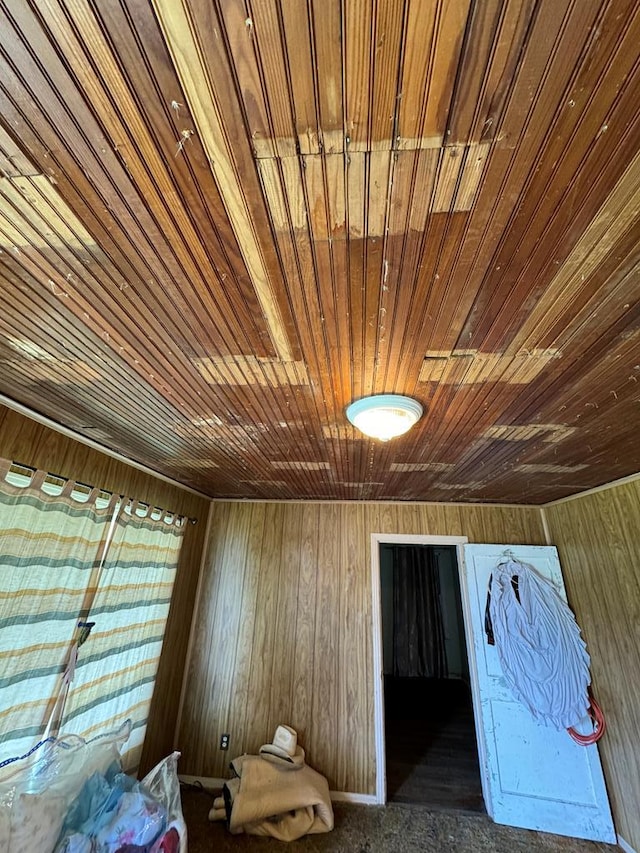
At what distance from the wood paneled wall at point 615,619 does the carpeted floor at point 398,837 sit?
0.44m

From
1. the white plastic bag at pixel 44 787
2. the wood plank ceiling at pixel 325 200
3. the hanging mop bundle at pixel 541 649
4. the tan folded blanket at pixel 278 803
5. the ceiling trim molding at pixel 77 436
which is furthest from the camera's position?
the hanging mop bundle at pixel 541 649

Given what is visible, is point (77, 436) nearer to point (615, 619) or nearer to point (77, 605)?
point (77, 605)

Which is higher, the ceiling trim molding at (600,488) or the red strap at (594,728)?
the ceiling trim molding at (600,488)

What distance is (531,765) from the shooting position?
278 centimetres

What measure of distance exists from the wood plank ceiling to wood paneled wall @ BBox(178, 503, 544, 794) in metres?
2.26

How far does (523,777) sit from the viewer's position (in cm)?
277

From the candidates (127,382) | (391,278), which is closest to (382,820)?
(127,382)

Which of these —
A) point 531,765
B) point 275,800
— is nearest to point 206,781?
point 275,800

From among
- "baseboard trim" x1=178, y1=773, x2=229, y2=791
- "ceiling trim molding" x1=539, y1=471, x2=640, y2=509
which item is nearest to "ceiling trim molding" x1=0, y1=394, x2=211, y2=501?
A: "baseboard trim" x1=178, y1=773, x2=229, y2=791

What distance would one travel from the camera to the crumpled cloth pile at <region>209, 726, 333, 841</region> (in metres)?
2.50

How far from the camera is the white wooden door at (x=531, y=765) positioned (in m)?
2.61

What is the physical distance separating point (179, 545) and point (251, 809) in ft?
6.06

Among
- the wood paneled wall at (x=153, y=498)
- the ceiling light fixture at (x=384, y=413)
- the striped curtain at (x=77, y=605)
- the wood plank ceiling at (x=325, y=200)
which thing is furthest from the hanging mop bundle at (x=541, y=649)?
the striped curtain at (x=77, y=605)

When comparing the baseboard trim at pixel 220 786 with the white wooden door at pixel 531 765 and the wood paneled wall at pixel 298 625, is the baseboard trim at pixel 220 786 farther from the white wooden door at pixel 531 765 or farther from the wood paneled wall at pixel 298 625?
the white wooden door at pixel 531 765
